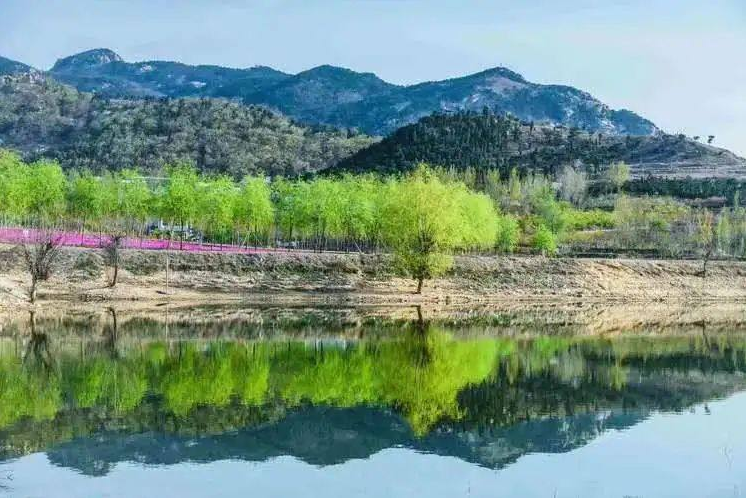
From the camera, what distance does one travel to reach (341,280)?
71.6 m

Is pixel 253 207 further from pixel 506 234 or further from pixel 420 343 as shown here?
pixel 420 343

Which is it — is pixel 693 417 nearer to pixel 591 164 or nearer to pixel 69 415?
pixel 69 415

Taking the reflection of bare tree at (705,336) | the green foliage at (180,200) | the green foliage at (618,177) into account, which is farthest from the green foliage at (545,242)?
the green foliage at (618,177)

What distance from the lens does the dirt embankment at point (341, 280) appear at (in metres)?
63.3

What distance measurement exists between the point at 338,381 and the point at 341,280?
39066mm

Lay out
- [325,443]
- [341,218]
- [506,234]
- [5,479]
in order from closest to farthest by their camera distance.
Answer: [5,479]
[325,443]
[341,218]
[506,234]

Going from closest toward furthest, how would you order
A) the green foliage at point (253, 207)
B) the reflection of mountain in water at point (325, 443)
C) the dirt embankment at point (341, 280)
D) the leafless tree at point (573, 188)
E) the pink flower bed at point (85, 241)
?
the reflection of mountain in water at point (325, 443), the dirt embankment at point (341, 280), the pink flower bed at point (85, 241), the green foliage at point (253, 207), the leafless tree at point (573, 188)

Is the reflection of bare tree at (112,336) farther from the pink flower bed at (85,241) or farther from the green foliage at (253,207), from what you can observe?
the green foliage at (253,207)

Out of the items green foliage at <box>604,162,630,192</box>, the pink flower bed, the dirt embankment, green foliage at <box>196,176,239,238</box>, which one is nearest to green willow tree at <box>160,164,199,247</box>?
green foliage at <box>196,176,239,238</box>

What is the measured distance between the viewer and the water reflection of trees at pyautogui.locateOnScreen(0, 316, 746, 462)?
25.7m

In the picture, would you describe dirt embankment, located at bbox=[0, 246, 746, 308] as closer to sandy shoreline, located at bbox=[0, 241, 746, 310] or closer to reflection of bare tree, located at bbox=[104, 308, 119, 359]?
sandy shoreline, located at bbox=[0, 241, 746, 310]

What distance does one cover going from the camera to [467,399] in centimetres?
2997

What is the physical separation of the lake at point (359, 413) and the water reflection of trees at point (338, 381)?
126 millimetres

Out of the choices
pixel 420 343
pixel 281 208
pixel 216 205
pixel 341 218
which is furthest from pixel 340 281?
pixel 420 343
